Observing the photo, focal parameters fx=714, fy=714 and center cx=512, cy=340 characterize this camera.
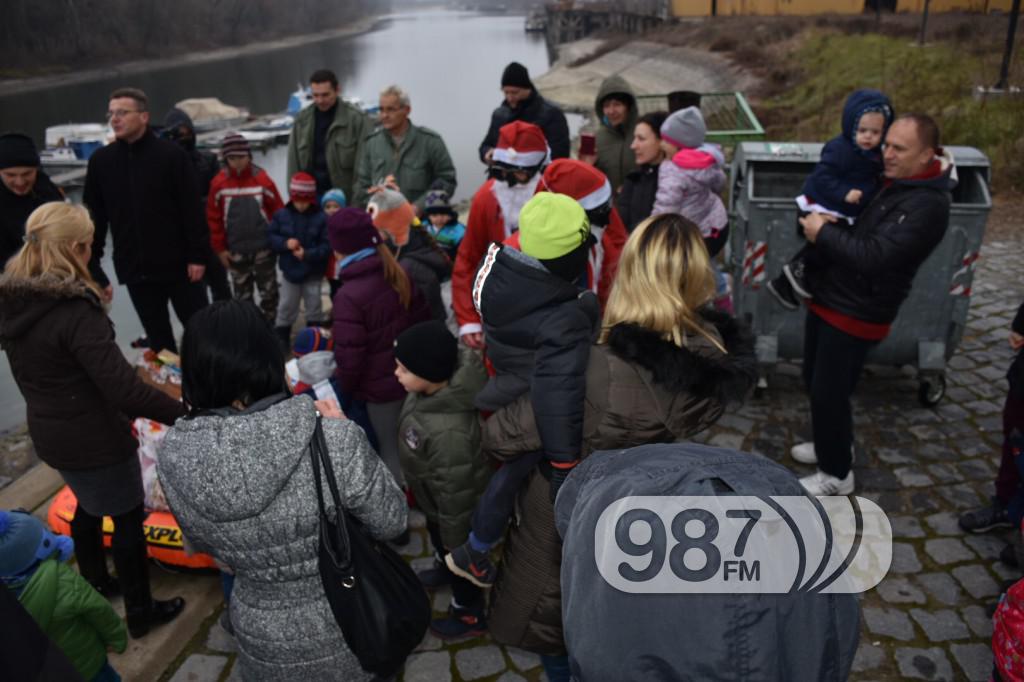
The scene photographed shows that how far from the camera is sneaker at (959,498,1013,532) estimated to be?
3.48m

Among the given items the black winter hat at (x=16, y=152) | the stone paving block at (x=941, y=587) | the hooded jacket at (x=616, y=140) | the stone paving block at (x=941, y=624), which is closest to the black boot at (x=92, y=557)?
the black winter hat at (x=16, y=152)

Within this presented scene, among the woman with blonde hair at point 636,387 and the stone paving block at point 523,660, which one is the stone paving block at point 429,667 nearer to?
the stone paving block at point 523,660

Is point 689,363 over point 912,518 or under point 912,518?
over

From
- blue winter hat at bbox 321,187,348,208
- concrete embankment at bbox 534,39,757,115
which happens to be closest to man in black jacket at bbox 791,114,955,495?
blue winter hat at bbox 321,187,348,208

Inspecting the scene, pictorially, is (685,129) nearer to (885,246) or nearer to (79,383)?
(885,246)

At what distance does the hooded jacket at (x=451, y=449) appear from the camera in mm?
2836

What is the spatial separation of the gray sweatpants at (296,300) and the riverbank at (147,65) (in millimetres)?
44985

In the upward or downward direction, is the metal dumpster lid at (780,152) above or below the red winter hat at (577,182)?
below

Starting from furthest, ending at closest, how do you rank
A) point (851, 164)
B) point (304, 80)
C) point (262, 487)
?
point (304, 80), point (851, 164), point (262, 487)

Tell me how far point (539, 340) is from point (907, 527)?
2554mm

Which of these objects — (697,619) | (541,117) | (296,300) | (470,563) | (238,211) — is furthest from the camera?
(296,300)

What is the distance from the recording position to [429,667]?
2.96m

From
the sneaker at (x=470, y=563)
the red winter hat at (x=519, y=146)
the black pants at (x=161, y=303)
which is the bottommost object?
the sneaker at (x=470, y=563)

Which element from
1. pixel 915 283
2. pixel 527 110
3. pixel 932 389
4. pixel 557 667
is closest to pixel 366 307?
pixel 557 667
